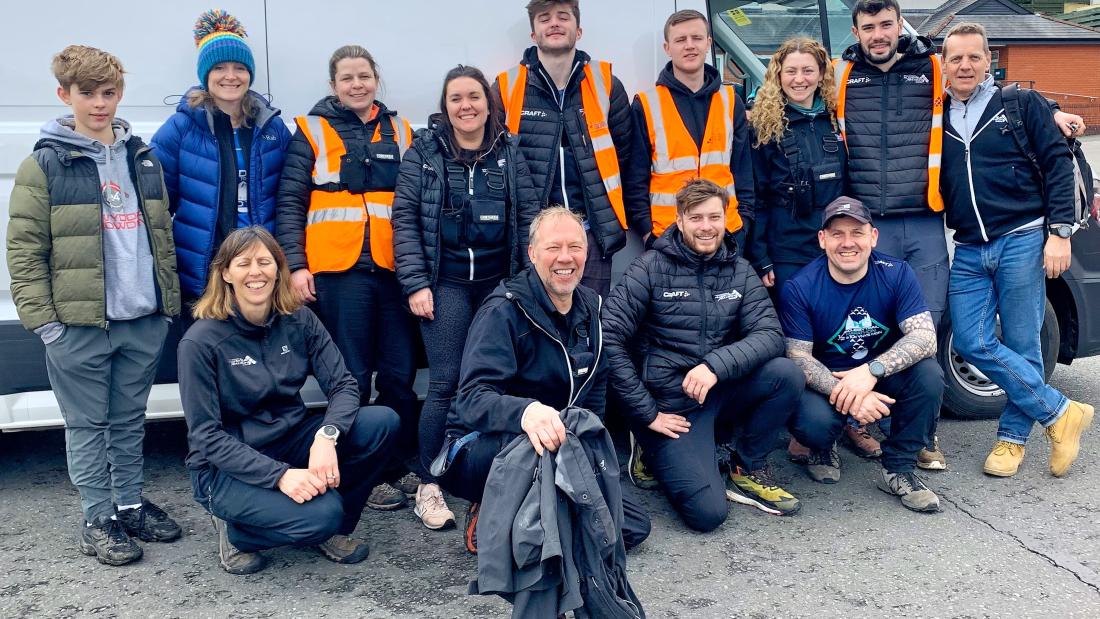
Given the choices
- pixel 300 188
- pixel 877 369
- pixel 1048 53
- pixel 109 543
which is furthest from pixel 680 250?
pixel 1048 53

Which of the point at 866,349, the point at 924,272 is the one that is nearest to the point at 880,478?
the point at 866,349

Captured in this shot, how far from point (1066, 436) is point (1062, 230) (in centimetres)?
87

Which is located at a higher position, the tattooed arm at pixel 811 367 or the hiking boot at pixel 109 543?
the tattooed arm at pixel 811 367

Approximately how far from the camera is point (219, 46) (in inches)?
139

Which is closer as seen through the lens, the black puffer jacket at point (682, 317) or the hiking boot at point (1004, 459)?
the black puffer jacket at point (682, 317)

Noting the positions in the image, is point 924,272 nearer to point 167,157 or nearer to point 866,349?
point 866,349

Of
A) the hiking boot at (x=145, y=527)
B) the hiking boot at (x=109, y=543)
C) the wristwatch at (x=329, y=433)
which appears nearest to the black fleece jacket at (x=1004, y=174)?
the wristwatch at (x=329, y=433)

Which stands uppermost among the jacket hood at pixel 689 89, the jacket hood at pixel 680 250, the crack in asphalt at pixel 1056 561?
the jacket hood at pixel 689 89

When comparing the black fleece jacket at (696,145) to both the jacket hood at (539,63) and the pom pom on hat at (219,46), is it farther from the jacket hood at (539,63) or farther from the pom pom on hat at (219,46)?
the pom pom on hat at (219,46)

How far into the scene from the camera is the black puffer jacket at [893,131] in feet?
13.5

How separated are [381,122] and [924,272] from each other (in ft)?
7.88

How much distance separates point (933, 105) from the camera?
411cm

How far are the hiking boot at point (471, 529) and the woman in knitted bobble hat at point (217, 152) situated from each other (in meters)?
1.34

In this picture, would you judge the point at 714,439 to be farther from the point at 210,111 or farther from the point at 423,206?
the point at 210,111
